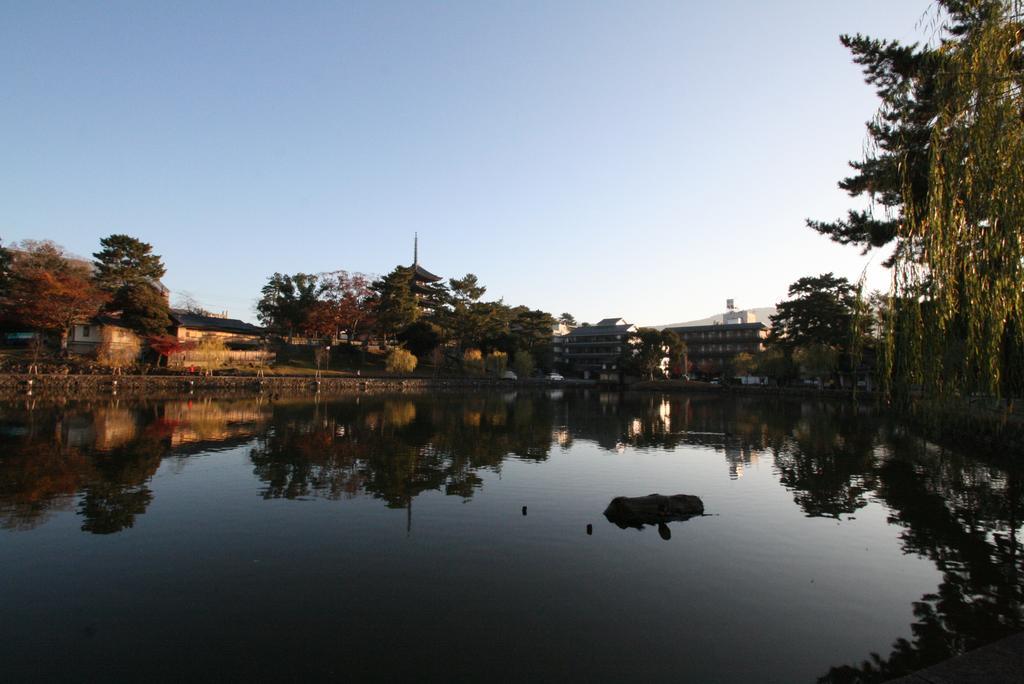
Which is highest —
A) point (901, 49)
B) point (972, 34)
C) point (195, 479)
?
point (901, 49)

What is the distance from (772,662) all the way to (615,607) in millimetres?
2066

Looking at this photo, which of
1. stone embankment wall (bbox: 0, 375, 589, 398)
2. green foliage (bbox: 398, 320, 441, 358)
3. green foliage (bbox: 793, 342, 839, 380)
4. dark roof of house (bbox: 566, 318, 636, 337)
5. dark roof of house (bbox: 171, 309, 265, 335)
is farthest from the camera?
dark roof of house (bbox: 566, 318, 636, 337)

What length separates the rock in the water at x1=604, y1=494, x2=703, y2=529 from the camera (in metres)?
11.6

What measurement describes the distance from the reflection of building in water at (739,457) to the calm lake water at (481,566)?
32cm

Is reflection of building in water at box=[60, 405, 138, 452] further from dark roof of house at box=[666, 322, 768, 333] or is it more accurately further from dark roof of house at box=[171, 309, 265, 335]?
dark roof of house at box=[666, 322, 768, 333]

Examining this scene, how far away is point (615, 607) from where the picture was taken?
752 centimetres

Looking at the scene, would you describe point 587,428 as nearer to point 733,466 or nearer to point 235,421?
point 733,466

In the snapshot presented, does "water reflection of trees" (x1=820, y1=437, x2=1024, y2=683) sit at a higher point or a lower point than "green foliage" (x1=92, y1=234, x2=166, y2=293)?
lower

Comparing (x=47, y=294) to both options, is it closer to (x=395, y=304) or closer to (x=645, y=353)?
(x=395, y=304)

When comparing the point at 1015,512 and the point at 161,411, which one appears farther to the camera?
the point at 161,411

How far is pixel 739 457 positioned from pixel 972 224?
49.8 ft

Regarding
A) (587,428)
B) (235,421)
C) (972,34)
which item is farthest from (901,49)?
(235,421)

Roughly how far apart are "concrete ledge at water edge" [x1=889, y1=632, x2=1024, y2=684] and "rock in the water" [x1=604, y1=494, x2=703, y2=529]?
21.9 feet

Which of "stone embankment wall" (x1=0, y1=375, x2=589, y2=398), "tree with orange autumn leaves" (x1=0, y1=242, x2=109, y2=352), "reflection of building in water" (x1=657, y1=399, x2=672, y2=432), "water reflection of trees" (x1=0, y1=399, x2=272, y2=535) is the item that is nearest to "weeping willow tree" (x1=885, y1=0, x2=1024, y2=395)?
"water reflection of trees" (x1=0, y1=399, x2=272, y2=535)
